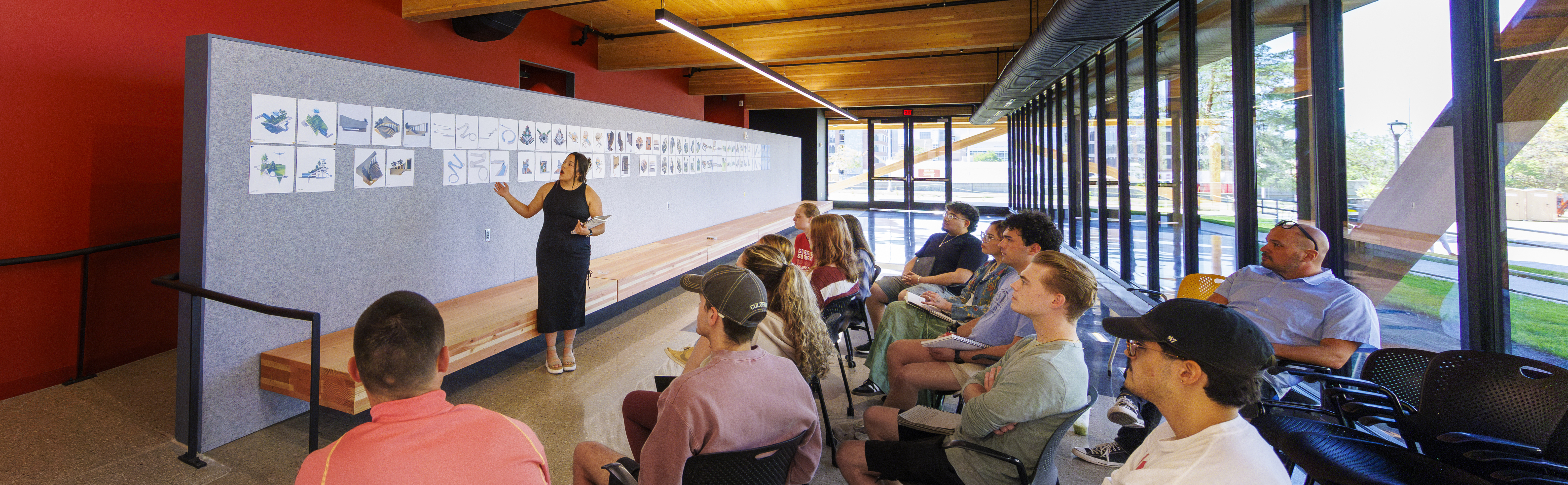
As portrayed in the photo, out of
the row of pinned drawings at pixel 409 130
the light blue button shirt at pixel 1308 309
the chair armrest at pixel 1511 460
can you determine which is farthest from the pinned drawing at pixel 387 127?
the chair armrest at pixel 1511 460

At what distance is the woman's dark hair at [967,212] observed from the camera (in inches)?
175

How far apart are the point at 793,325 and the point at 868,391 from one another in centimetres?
151

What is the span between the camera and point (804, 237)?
4789 millimetres

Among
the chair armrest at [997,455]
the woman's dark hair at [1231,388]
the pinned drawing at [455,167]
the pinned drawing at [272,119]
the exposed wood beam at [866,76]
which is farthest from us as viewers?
the exposed wood beam at [866,76]

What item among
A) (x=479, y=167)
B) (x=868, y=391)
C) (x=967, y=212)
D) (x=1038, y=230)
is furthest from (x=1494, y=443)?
(x=479, y=167)

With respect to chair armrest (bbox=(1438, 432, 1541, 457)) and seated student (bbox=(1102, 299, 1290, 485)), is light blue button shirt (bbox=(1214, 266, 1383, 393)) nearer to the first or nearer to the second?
chair armrest (bbox=(1438, 432, 1541, 457))

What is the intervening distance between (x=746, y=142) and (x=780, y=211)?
80.8 inches

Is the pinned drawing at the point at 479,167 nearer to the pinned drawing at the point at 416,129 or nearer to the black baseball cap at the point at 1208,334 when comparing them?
the pinned drawing at the point at 416,129

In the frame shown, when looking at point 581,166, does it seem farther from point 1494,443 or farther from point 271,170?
point 1494,443

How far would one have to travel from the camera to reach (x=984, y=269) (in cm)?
368

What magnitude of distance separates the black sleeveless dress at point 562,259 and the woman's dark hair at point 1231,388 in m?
3.39

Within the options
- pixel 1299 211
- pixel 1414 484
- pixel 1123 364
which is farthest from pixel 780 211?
pixel 1414 484

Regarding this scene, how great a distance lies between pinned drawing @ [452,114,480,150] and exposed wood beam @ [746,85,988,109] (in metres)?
8.92

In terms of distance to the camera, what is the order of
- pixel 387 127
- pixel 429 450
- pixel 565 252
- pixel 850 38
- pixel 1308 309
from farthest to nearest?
pixel 850 38 < pixel 565 252 < pixel 387 127 < pixel 1308 309 < pixel 429 450
